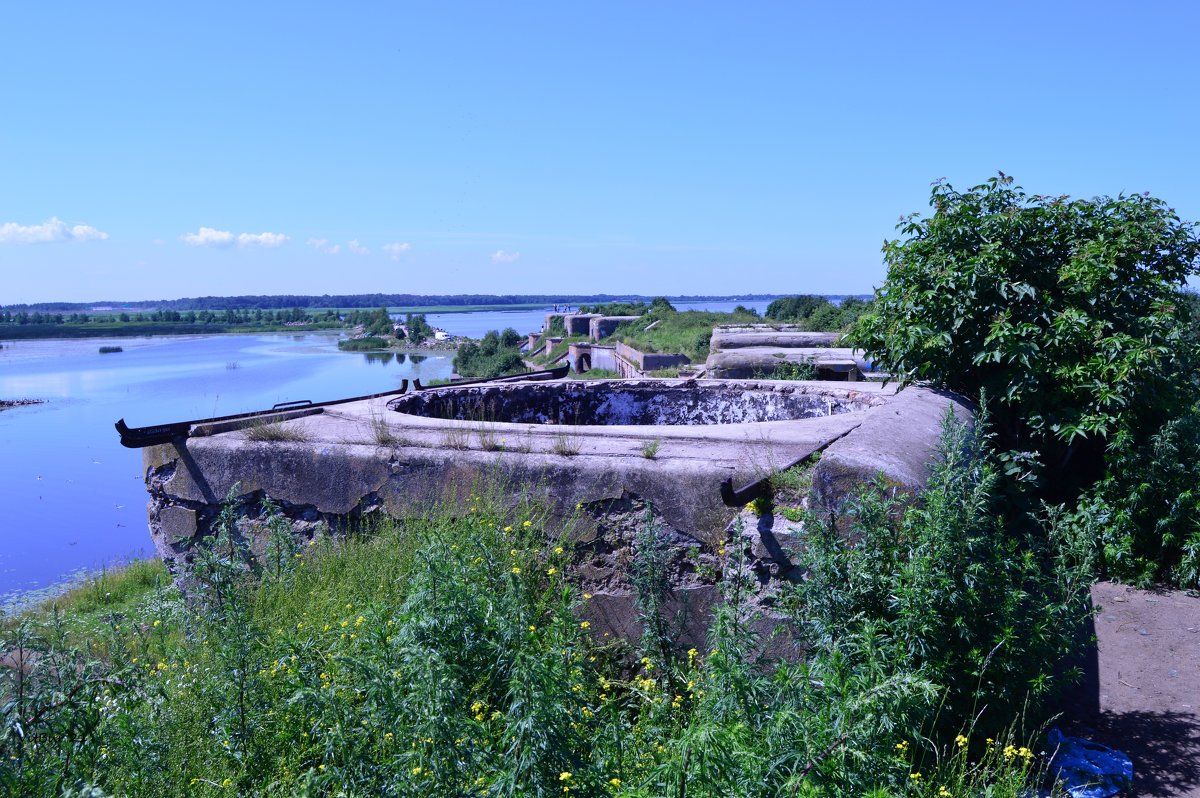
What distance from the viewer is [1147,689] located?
13.6 ft

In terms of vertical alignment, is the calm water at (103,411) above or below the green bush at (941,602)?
below

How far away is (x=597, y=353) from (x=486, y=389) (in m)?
20.1

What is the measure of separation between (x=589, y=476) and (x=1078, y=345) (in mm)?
3484

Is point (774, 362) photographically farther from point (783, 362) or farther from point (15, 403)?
point (15, 403)

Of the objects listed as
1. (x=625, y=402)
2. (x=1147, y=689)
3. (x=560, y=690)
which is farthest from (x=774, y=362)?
(x=560, y=690)

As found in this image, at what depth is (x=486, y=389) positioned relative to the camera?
6777mm

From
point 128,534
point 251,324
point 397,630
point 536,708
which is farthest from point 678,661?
point 251,324

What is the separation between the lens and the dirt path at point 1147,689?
11.1 ft

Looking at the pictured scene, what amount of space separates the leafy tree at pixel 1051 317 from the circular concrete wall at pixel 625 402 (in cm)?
85

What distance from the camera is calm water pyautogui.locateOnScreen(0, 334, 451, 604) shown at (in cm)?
1798

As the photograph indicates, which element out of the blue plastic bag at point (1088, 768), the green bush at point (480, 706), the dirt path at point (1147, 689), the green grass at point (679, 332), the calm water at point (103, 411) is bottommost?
the calm water at point (103, 411)

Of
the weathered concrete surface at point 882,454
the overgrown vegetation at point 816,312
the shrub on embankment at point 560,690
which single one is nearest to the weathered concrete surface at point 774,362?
the weathered concrete surface at point 882,454

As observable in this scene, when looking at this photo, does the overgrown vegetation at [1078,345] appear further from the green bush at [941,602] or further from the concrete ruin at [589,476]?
the green bush at [941,602]

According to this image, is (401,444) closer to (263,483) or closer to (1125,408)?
(263,483)
